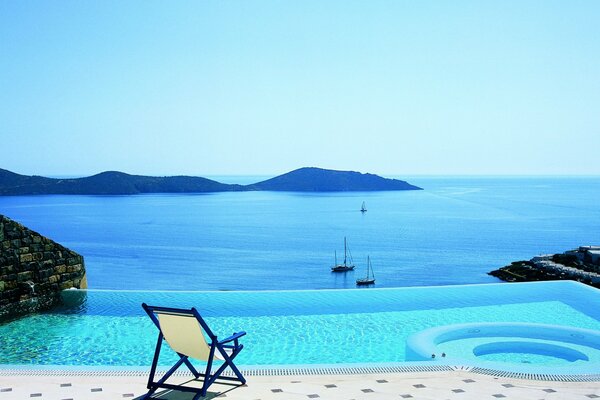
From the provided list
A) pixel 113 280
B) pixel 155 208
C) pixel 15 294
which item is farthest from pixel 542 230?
pixel 15 294

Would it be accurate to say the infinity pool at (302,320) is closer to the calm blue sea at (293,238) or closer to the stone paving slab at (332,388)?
the stone paving slab at (332,388)

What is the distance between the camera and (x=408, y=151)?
246 feet

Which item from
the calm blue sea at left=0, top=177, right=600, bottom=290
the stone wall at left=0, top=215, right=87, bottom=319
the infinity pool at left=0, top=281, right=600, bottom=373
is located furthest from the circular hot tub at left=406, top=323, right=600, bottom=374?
the calm blue sea at left=0, top=177, right=600, bottom=290

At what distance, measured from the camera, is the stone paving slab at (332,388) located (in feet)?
14.3

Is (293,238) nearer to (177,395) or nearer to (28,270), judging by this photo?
(28,270)

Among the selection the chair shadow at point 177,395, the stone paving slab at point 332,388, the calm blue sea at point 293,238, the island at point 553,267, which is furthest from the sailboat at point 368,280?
the chair shadow at point 177,395

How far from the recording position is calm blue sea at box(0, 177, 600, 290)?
41875 millimetres

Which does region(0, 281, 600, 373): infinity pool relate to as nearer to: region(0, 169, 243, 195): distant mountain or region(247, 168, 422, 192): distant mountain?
region(0, 169, 243, 195): distant mountain

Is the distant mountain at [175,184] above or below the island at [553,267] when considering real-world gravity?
above

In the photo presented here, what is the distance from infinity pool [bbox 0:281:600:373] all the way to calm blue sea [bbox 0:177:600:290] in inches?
1085

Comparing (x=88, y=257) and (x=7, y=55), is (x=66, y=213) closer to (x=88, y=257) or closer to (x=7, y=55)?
(x=88, y=257)

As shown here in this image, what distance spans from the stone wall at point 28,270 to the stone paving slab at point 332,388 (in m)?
4.13

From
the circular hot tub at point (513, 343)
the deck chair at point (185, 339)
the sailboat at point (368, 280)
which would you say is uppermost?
the deck chair at point (185, 339)

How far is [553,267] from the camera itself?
134 feet
